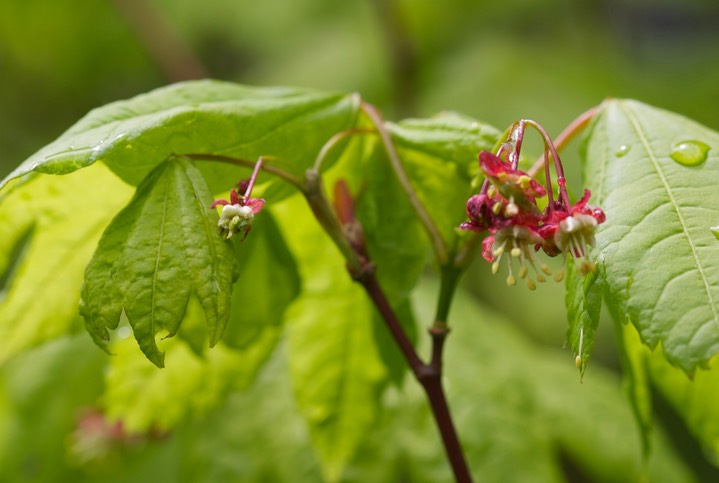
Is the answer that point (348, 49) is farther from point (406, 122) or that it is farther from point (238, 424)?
point (406, 122)

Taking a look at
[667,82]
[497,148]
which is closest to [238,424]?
[497,148]

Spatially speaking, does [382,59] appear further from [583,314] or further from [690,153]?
[583,314]

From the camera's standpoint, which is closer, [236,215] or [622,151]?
[236,215]

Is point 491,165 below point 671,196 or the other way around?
the other way around

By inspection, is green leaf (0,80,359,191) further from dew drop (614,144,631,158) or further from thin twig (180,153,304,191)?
dew drop (614,144,631,158)

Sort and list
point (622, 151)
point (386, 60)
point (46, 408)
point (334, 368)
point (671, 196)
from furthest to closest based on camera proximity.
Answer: point (386, 60) < point (46, 408) < point (334, 368) < point (622, 151) < point (671, 196)

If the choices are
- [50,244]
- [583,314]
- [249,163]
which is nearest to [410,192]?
[249,163]

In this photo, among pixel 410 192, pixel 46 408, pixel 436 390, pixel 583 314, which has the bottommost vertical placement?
pixel 46 408
